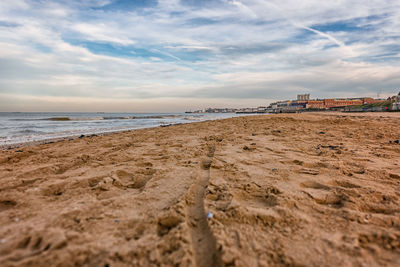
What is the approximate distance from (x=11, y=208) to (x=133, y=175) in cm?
120

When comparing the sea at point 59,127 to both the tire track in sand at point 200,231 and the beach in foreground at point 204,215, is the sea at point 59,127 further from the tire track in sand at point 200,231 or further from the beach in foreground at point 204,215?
the tire track in sand at point 200,231

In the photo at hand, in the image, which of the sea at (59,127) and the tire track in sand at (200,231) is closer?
the tire track in sand at (200,231)

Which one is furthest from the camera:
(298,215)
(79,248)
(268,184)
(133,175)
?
(133,175)

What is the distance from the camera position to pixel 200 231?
1387 mm

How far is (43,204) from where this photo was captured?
1.79 m

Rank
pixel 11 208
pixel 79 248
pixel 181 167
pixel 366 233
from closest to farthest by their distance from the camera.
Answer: pixel 79 248, pixel 366 233, pixel 11 208, pixel 181 167

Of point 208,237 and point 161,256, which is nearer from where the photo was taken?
point 161,256

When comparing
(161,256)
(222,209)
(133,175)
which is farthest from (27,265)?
(133,175)

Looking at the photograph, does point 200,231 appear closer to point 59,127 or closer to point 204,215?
point 204,215

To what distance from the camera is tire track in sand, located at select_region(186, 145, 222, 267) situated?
45.1 inches

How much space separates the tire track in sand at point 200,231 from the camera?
1.15 meters

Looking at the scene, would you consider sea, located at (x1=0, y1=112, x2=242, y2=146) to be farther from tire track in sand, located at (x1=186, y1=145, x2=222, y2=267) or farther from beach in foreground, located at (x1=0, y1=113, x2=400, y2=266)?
tire track in sand, located at (x1=186, y1=145, x2=222, y2=267)

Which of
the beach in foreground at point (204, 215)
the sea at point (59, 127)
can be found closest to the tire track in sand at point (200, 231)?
the beach in foreground at point (204, 215)

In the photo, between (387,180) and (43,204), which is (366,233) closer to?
(387,180)
